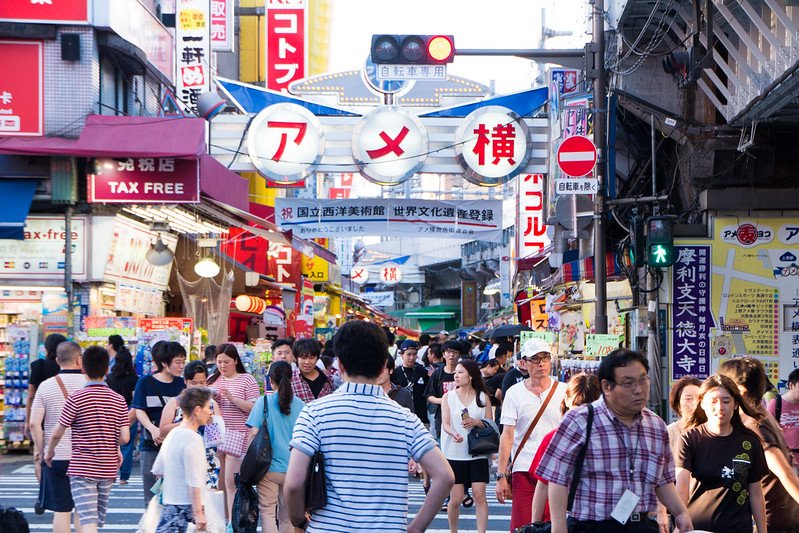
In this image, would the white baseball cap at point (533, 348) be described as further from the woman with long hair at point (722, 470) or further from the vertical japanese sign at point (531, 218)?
the vertical japanese sign at point (531, 218)

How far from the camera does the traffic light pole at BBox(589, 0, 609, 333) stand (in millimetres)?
15680

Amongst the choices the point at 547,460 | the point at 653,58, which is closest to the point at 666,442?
the point at 547,460

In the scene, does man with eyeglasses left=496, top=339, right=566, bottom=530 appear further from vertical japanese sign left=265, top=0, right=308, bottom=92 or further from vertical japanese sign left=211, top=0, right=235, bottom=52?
vertical japanese sign left=265, top=0, right=308, bottom=92

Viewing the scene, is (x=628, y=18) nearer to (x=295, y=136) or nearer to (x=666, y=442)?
(x=295, y=136)

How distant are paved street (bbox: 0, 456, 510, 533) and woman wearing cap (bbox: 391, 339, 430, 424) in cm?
143

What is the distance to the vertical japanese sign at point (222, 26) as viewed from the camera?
89.9ft

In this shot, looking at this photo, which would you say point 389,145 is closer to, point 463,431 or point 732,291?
point 732,291

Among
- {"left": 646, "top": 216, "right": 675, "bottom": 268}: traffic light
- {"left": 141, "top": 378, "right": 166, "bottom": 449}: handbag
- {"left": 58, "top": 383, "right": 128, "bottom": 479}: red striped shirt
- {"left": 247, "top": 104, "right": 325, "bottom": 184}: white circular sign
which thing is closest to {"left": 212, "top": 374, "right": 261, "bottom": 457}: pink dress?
{"left": 141, "top": 378, "right": 166, "bottom": 449}: handbag

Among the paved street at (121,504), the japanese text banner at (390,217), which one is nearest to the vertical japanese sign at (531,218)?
the japanese text banner at (390,217)

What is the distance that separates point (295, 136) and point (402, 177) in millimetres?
1968

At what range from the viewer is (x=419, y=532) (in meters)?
5.16

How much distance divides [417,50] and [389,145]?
536cm

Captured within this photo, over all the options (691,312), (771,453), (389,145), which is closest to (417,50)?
(389,145)

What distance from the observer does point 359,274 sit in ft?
223
